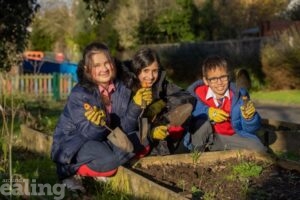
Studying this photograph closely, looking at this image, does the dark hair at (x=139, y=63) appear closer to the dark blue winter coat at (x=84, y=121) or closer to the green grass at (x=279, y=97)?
the dark blue winter coat at (x=84, y=121)

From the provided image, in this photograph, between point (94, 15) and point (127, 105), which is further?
point (94, 15)

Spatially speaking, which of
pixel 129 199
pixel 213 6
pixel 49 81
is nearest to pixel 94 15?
pixel 49 81

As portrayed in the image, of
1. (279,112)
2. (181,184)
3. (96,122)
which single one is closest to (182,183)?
(181,184)

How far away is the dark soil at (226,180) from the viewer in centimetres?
435

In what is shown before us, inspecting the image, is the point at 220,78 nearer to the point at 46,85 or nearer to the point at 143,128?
the point at 143,128

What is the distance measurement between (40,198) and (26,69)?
27908mm

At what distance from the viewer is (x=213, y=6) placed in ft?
135

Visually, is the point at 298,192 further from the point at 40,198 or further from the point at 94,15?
the point at 94,15

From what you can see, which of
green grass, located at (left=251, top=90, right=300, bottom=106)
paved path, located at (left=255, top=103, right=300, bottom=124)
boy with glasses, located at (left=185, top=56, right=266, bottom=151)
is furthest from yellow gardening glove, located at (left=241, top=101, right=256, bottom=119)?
green grass, located at (left=251, top=90, right=300, bottom=106)

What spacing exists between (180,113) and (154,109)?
0.24 metres

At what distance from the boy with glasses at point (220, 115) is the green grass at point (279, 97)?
13.3 m

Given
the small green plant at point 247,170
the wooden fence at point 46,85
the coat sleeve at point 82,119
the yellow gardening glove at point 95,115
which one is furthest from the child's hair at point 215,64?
the wooden fence at point 46,85

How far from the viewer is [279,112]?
17016 mm

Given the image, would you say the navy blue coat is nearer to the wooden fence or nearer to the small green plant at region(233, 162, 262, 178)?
the small green plant at region(233, 162, 262, 178)
